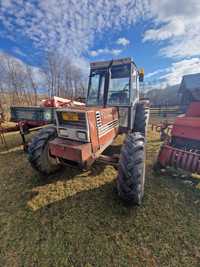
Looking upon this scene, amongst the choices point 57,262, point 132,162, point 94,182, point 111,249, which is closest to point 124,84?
point 132,162

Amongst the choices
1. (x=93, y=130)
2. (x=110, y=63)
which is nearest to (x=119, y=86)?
(x=110, y=63)

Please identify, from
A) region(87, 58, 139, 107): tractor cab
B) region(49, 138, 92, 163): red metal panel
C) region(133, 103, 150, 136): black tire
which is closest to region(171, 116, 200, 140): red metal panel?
region(133, 103, 150, 136): black tire

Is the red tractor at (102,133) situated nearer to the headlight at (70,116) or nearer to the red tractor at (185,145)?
the headlight at (70,116)

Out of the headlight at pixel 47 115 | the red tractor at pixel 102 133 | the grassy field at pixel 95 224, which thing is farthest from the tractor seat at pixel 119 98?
the headlight at pixel 47 115

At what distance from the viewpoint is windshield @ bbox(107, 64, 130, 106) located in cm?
362

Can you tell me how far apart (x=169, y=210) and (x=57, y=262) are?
1.80 metres

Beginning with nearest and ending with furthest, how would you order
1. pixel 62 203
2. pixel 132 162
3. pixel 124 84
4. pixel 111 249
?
1. pixel 111 249
2. pixel 132 162
3. pixel 62 203
4. pixel 124 84

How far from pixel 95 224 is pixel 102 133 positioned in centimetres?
152

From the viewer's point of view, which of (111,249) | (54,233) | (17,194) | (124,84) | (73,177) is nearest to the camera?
(111,249)

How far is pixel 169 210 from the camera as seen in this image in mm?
2301

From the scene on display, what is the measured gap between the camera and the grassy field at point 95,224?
169 centimetres

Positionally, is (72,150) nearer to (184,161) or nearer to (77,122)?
(77,122)

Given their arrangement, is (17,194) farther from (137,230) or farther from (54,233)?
(137,230)

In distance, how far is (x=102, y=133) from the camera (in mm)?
2715
